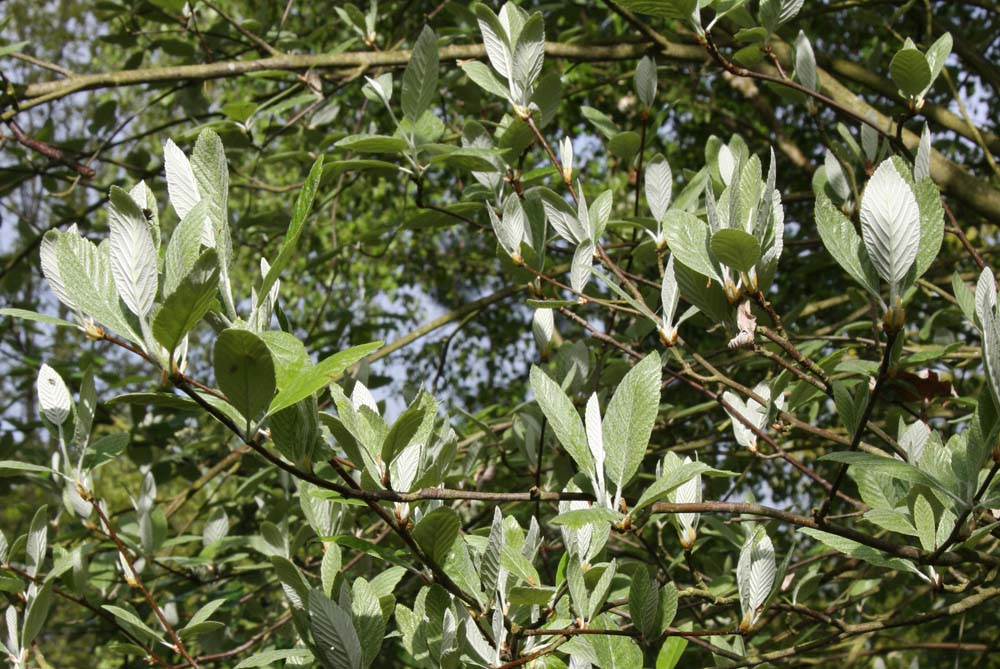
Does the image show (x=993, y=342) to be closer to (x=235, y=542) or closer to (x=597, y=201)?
(x=597, y=201)

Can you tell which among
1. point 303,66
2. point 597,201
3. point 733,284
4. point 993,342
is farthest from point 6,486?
point 993,342

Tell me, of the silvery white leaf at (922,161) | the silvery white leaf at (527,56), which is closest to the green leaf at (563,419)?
the silvery white leaf at (922,161)

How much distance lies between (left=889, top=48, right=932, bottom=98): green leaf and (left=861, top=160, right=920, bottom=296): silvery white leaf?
44 centimetres

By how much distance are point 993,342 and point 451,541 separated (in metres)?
0.41

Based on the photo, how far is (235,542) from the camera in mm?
1425

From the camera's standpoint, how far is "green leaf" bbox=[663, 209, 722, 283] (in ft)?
2.37

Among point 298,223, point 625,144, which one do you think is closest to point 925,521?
point 298,223

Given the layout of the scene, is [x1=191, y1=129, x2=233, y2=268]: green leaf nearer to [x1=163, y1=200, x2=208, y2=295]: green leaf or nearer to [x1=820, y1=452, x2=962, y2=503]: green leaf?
[x1=163, y1=200, x2=208, y2=295]: green leaf

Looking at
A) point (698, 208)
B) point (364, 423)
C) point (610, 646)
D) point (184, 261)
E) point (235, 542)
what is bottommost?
point (235, 542)

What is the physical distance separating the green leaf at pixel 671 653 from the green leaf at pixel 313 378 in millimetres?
409

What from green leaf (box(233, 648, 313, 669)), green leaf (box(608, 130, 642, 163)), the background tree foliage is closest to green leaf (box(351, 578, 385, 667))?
the background tree foliage

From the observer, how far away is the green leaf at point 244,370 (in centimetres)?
51

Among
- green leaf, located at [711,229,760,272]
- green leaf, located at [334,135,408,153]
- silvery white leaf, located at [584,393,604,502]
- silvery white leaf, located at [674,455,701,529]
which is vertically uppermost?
green leaf, located at [334,135,408,153]

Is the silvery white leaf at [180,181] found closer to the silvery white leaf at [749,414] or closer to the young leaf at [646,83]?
the silvery white leaf at [749,414]
